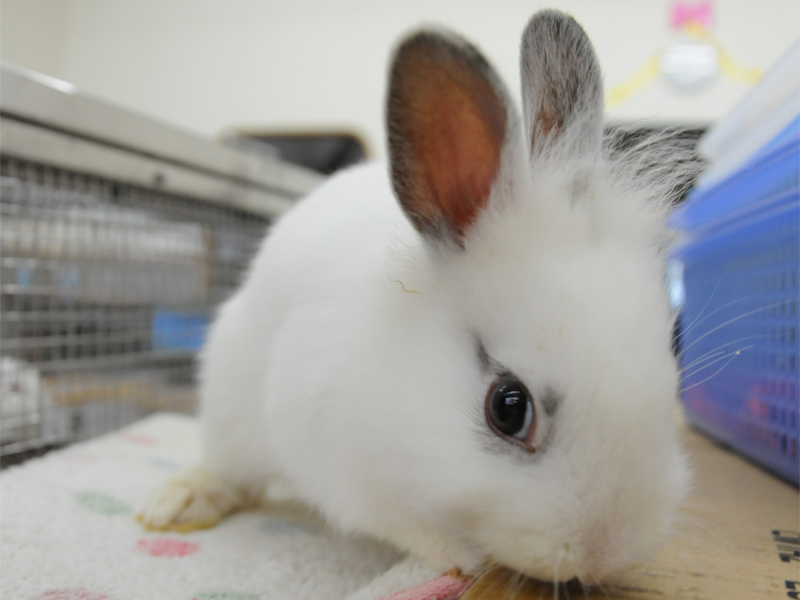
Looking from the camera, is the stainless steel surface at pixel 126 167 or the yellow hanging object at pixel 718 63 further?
the yellow hanging object at pixel 718 63

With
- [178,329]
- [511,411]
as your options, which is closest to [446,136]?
[511,411]

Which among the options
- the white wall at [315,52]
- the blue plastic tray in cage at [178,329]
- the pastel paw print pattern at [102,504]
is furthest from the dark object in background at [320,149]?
the pastel paw print pattern at [102,504]

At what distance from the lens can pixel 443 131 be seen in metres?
0.75

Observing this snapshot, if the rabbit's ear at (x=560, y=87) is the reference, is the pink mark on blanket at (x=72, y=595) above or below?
below

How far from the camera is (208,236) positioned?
1.92m

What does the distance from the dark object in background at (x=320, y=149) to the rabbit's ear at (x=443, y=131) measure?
10.4 ft

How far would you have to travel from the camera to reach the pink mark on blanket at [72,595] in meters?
0.78

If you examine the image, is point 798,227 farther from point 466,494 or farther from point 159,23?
point 159,23

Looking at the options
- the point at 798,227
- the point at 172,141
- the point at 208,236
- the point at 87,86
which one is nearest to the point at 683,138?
the point at 798,227

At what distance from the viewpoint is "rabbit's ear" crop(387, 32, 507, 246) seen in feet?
2.27

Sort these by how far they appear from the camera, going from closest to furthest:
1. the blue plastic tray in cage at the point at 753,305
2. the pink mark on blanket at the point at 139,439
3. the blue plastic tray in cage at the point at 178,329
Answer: the blue plastic tray in cage at the point at 753,305
the pink mark on blanket at the point at 139,439
the blue plastic tray in cage at the point at 178,329

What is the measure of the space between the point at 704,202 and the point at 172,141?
1.37 metres

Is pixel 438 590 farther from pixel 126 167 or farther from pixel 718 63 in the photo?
pixel 718 63

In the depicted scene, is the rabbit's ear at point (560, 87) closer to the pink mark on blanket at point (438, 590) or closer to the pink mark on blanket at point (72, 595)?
the pink mark on blanket at point (438, 590)
